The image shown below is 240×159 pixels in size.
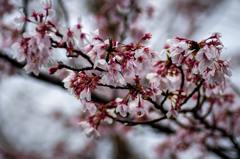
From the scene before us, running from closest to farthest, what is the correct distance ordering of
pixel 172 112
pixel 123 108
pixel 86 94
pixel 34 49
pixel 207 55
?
pixel 34 49, pixel 207 55, pixel 86 94, pixel 123 108, pixel 172 112

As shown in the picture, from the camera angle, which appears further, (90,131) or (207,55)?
(90,131)

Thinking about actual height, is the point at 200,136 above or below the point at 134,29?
below

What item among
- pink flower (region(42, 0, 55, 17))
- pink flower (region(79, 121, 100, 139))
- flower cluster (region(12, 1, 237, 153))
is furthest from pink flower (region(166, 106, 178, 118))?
pink flower (region(42, 0, 55, 17))

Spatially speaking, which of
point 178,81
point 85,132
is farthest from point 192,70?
point 85,132

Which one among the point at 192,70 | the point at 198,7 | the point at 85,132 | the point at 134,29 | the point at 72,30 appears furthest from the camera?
the point at 198,7

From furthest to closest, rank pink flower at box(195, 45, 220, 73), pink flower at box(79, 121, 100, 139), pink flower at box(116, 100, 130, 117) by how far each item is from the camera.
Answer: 1. pink flower at box(79, 121, 100, 139)
2. pink flower at box(116, 100, 130, 117)
3. pink flower at box(195, 45, 220, 73)

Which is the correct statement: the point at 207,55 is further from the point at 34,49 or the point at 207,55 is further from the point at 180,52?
the point at 34,49

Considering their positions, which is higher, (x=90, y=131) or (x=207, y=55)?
(x=207, y=55)

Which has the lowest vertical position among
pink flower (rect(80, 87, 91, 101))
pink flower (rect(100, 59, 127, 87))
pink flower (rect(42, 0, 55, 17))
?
pink flower (rect(80, 87, 91, 101))

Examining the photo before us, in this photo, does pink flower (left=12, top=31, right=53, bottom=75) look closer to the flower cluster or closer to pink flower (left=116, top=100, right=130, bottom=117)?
the flower cluster

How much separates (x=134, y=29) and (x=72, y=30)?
11.1ft

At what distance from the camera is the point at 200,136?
287 centimetres

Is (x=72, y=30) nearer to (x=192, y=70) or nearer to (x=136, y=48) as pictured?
(x=136, y=48)

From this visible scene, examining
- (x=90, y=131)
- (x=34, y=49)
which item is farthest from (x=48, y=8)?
(x=90, y=131)
